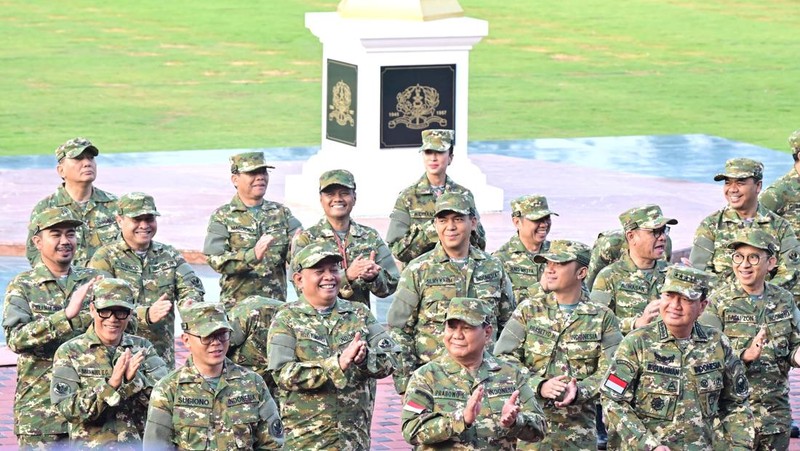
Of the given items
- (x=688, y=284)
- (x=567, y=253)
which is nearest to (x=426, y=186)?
(x=567, y=253)

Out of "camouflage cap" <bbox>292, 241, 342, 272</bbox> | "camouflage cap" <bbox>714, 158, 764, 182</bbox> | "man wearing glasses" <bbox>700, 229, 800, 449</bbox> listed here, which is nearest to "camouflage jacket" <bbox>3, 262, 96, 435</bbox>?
"camouflage cap" <bbox>292, 241, 342, 272</bbox>

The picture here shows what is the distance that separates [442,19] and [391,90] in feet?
3.41

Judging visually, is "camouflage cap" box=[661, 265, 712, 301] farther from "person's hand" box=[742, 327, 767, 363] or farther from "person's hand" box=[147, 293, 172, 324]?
"person's hand" box=[147, 293, 172, 324]

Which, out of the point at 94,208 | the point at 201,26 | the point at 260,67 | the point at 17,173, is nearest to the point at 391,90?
the point at 17,173

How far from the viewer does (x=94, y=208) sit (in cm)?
1357

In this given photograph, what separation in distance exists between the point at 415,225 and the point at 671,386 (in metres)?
4.53

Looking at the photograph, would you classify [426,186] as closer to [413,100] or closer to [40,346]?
[40,346]

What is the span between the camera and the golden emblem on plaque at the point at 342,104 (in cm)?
2117

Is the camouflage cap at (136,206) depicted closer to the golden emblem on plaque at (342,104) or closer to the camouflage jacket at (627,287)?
the camouflage jacket at (627,287)

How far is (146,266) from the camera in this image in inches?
473

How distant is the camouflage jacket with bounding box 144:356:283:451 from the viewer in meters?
9.38

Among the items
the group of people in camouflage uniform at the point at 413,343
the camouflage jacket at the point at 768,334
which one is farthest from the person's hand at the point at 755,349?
the camouflage jacket at the point at 768,334

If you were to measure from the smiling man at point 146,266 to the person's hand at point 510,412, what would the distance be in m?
3.53

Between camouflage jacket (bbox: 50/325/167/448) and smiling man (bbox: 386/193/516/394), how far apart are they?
191 centimetres
